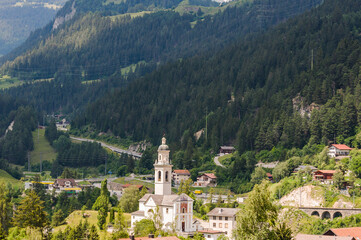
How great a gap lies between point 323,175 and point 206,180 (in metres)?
38.3

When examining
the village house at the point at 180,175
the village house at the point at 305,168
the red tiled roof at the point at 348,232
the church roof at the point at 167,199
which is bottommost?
the red tiled roof at the point at 348,232

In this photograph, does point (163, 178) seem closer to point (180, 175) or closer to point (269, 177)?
point (269, 177)

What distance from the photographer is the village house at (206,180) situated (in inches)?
7242

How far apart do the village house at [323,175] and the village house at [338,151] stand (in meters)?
15.2

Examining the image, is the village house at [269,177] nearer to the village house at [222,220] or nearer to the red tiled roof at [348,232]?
the village house at [222,220]

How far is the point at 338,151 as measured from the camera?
171375 mm

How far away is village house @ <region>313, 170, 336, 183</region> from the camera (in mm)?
152875

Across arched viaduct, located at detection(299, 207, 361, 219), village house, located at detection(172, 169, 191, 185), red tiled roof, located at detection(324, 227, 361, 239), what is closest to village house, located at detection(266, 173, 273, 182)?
village house, located at detection(172, 169, 191, 185)

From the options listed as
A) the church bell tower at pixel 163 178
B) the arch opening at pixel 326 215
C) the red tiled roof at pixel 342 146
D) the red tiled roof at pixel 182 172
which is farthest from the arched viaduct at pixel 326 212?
the red tiled roof at pixel 182 172

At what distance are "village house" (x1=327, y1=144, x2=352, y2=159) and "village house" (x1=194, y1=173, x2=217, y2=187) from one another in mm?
27391

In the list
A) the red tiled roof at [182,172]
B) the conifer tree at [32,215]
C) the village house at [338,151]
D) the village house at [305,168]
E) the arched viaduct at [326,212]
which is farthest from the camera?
the red tiled roof at [182,172]

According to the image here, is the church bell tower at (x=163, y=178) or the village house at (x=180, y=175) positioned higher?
the village house at (x=180, y=175)

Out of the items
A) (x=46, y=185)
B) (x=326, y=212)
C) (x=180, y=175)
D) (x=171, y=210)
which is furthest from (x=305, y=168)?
(x=46, y=185)

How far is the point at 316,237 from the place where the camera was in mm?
90000
